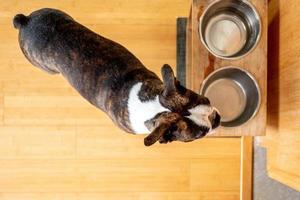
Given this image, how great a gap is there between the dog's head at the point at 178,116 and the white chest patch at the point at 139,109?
0.02 m

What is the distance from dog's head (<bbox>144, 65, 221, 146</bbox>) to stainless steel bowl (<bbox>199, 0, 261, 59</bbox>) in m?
0.48

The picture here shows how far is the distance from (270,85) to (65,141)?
102cm

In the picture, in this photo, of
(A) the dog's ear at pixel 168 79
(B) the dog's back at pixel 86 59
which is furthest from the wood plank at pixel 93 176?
(A) the dog's ear at pixel 168 79

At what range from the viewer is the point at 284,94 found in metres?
1.43

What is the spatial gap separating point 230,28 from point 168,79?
72cm

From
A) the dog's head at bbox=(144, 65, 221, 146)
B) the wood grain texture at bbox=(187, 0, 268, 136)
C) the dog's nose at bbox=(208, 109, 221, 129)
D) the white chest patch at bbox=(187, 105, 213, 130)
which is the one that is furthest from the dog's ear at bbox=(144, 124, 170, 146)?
the wood grain texture at bbox=(187, 0, 268, 136)

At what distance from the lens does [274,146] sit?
1.52 meters

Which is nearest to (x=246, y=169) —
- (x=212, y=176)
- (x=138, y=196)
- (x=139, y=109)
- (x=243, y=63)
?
(x=212, y=176)

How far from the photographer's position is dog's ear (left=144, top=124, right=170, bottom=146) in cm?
86

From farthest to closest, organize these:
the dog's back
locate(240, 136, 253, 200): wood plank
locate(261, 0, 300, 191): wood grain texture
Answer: locate(240, 136, 253, 200): wood plank < locate(261, 0, 300, 191): wood grain texture < the dog's back

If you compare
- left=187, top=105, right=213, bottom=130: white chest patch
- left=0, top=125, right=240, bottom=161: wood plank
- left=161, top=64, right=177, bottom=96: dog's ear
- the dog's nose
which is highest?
left=161, top=64, right=177, bottom=96: dog's ear

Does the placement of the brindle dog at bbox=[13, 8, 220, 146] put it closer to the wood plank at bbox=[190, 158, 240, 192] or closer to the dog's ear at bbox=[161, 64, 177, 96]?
the dog's ear at bbox=[161, 64, 177, 96]

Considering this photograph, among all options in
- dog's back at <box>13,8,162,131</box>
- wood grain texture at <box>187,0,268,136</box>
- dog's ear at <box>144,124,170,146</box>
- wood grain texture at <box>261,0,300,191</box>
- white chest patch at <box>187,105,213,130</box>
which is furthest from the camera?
wood grain texture at <box>187,0,268,136</box>

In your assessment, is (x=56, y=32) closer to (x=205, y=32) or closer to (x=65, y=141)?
(x=205, y=32)
